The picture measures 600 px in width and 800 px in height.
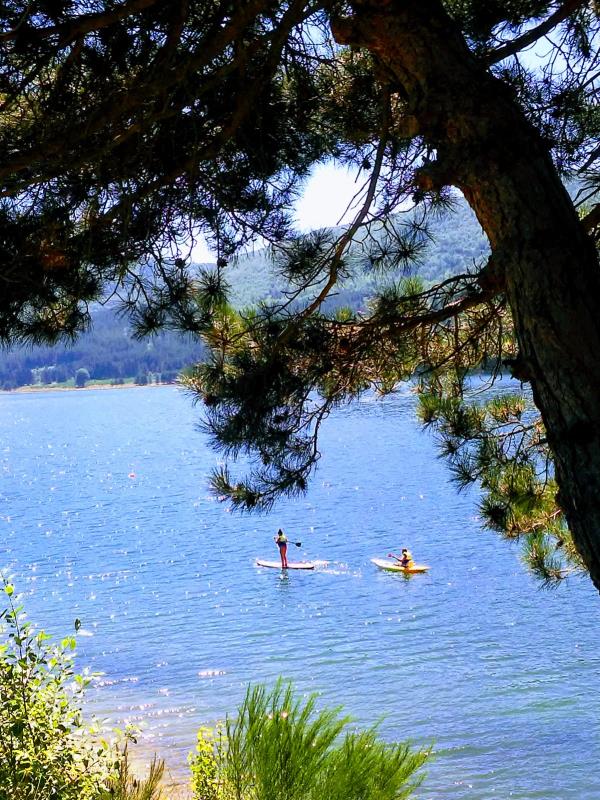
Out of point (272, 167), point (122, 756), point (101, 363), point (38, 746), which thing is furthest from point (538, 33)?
point (101, 363)

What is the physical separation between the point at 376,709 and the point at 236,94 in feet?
26.7

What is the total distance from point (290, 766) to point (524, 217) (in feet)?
9.91

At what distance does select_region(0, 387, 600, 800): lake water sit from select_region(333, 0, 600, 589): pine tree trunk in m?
2.44

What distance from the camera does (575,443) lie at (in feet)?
7.16

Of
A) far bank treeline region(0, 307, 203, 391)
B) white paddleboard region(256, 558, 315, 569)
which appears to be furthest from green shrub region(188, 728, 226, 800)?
far bank treeline region(0, 307, 203, 391)

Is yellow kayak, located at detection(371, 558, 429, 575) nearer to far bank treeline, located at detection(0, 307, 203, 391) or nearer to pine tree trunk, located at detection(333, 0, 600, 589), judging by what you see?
pine tree trunk, located at detection(333, 0, 600, 589)

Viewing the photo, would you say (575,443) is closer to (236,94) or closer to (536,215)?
(536,215)

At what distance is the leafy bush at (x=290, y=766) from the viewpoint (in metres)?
4.41

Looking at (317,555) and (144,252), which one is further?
(317,555)

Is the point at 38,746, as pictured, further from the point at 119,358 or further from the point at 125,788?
the point at 119,358

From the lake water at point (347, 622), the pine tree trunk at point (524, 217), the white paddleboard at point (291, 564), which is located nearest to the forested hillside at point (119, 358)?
the lake water at point (347, 622)

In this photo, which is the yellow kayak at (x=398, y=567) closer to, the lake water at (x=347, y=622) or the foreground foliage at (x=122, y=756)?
the lake water at (x=347, y=622)

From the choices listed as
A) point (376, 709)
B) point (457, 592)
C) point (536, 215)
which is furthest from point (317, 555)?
point (536, 215)

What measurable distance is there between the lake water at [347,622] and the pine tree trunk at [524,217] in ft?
8.02
